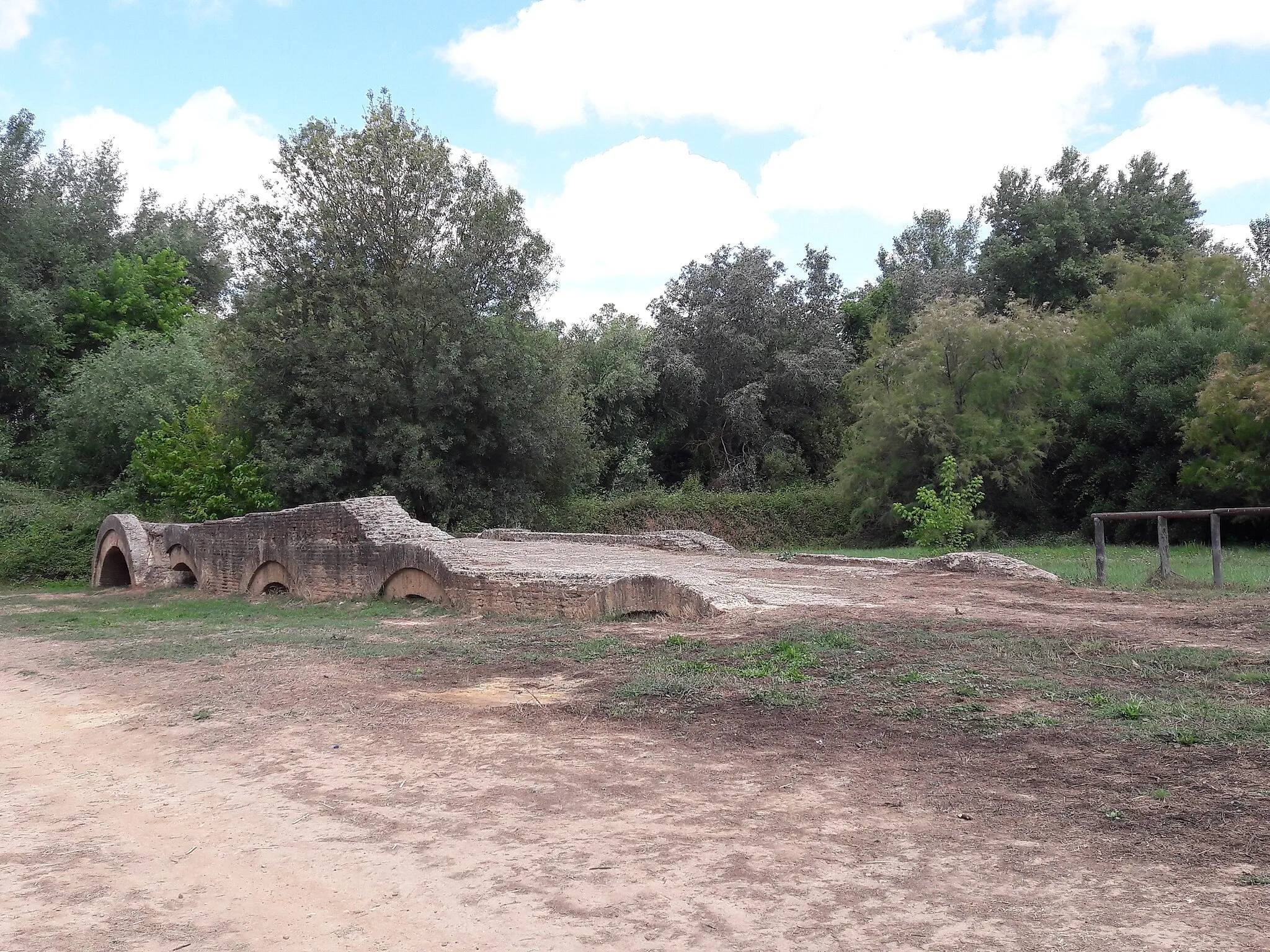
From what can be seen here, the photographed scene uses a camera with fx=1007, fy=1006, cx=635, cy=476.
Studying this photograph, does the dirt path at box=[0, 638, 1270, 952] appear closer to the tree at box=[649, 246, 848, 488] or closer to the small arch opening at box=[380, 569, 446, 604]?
the small arch opening at box=[380, 569, 446, 604]

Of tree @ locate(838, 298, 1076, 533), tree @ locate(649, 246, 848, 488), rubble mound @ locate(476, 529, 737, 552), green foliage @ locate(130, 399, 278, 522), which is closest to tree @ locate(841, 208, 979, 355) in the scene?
tree @ locate(649, 246, 848, 488)

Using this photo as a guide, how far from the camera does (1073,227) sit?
3077 cm

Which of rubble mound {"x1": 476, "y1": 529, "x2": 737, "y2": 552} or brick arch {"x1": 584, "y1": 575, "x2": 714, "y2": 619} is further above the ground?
rubble mound {"x1": 476, "y1": 529, "x2": 737, "y2": 552}

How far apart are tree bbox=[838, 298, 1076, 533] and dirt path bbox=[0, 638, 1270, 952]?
66.9 feet

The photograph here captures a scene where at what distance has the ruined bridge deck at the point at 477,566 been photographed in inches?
430

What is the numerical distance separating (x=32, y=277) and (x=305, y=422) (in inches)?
764

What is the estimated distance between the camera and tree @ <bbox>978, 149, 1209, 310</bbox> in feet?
101

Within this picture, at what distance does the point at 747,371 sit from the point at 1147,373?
1250 centimetres

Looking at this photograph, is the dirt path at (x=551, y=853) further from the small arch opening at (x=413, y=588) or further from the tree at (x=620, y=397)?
the tree at (x=620, y=397)

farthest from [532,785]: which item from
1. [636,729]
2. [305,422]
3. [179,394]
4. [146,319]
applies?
[146,319]

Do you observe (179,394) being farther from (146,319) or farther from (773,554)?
(773,554)

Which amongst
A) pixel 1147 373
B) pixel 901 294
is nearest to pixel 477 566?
pixel 1147 373

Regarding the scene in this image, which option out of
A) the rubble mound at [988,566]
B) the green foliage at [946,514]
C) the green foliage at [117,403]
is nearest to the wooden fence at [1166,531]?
the rubble mound at [988,566]

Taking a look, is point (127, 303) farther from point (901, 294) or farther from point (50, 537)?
point (901, 294)
